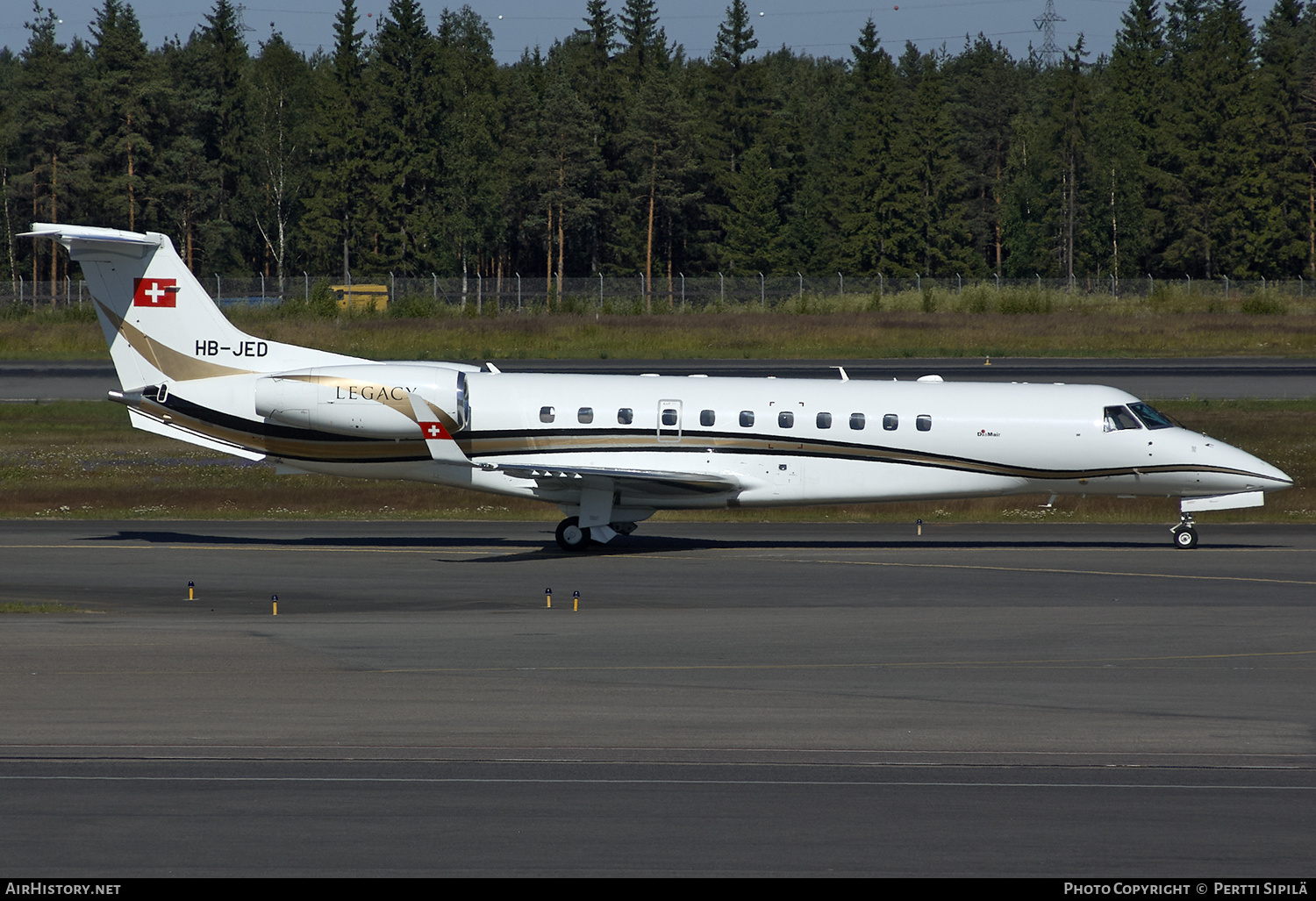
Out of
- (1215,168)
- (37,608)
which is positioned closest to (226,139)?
(1215,168)

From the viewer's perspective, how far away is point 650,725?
1309 cm

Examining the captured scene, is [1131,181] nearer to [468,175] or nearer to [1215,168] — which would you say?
[1215,168]

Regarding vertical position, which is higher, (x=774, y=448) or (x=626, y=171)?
(x=626, y=171)

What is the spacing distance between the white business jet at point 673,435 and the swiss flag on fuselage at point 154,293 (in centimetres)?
53

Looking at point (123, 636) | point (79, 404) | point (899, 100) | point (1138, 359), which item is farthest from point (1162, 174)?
point (123, 636)

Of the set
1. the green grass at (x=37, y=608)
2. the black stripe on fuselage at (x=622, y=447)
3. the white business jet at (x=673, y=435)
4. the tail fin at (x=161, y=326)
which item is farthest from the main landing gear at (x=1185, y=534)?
the green grass at (x=37, y=608)

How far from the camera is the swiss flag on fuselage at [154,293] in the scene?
25.6 m

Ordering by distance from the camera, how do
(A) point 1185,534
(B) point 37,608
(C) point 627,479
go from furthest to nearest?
(A) point 1185,534 → (C) point 627,479 → (B) point 37,608

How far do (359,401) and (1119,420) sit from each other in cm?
1392

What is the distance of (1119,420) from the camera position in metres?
24.7

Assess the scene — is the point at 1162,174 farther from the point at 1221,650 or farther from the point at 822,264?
the point at 1221,650

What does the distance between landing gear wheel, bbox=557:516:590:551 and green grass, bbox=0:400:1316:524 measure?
5184 mm

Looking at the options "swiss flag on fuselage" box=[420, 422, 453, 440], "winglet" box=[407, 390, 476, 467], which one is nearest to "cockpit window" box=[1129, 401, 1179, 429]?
"winglet" box=[407, 390, 476, 467]

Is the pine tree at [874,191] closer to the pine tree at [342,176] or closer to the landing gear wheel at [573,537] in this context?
the pine tree at [342,176]
